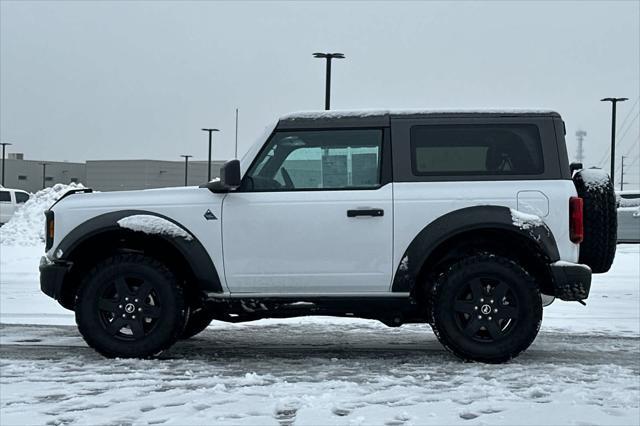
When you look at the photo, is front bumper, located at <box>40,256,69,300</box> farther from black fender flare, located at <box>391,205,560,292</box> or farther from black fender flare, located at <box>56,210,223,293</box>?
black fender flare, located at <box>391,205,560,292</box>

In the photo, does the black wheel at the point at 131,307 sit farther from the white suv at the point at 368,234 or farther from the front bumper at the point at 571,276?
the front bumper at the point at 571,276

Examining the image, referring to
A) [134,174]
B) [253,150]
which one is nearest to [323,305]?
[253,150]

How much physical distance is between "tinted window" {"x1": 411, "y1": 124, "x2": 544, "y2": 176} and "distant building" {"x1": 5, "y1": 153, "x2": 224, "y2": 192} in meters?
82.2

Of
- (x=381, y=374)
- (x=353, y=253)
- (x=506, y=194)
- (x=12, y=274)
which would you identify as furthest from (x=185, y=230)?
(x=12, y=274)

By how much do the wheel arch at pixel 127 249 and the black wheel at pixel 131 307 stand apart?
20cm

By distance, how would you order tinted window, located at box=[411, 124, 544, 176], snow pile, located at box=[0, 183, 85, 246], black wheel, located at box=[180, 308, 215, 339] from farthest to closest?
snow pile, located at box=[0, 183, 85, 246] < black wheel, located at box=[180, 308, 215, 339] < tinted window, located at box=[411, 124, 544, 176]

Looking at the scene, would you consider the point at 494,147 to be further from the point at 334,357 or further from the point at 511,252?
the point at 334,357

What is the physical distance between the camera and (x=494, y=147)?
6.26 m

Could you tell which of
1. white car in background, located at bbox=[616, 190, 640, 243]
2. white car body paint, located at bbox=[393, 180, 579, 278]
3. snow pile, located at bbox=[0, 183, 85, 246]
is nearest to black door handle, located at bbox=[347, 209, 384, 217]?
white car body paint, located at bbox=[393, 180, 579, 278]

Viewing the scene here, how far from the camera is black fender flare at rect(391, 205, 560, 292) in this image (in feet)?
19.8

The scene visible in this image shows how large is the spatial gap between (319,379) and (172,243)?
65.6 inches

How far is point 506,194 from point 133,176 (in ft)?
298

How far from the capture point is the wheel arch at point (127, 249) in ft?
20.5

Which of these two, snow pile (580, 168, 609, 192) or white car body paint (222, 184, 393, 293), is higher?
snow pile (580, 168, 609, 192)
